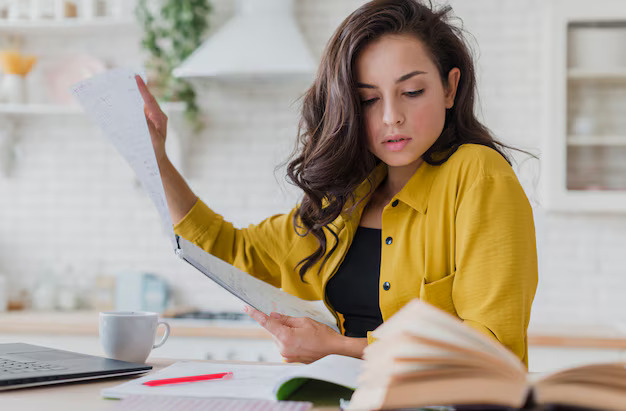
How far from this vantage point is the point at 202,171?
Answer: 344 centimetres

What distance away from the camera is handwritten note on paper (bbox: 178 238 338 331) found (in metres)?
1.11

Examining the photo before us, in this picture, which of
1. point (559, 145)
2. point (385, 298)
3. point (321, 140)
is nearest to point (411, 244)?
point (385, 298)

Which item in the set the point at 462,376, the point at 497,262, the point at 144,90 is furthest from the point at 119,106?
the point at 462,376

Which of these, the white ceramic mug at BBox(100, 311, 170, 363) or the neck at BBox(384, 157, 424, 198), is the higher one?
the neck at BBox(384, 157, 424, 198)

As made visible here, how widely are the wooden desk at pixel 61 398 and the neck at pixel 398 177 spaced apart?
801 millimetres

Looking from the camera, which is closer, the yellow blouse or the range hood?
the yellow blouse

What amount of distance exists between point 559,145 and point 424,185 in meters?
1.75

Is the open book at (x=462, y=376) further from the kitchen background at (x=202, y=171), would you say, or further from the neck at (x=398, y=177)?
the kitchen background at (x=202, y=171)

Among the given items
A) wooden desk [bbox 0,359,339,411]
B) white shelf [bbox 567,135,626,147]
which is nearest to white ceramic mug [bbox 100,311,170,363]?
wooden desk [bbox 0,359,339,411]

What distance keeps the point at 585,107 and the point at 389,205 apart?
6.23ft

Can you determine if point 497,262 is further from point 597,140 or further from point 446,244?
point 597,140

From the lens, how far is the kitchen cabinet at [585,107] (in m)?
2.95

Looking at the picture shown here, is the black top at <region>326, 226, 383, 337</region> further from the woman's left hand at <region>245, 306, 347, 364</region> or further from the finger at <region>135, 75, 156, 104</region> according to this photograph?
the finger at <region>135, 75, 156, 104</region>

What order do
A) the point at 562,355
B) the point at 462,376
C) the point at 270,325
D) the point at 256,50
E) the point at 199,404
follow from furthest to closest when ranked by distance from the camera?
the point at 256,50 < the point at 562,355 < the point at 270,325 < the point at 199,404 < the point at 462,376
